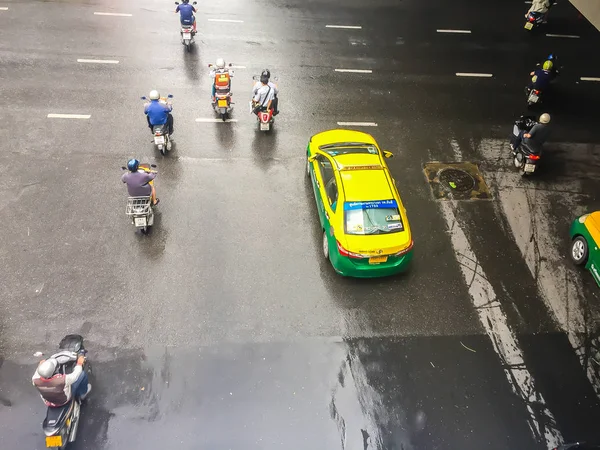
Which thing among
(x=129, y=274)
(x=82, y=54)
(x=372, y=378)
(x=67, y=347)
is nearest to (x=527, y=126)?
(x=372, y=378)

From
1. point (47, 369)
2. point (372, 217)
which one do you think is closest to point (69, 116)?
point (47, 369)

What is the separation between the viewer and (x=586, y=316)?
9.70 m

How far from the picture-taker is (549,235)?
37.0 feet

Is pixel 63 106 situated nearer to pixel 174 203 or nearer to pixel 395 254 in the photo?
pixel 174 203

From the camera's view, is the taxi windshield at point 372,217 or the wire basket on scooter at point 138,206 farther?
the wire basket on scooter at point 138,206

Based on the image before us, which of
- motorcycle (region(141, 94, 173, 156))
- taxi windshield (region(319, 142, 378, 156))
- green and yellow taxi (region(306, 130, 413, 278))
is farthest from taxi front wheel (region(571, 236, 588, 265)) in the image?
motorcycle (region(141, 94, 173, 156))

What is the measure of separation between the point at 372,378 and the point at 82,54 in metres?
14.0

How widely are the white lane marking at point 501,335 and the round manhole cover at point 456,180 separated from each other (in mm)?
866

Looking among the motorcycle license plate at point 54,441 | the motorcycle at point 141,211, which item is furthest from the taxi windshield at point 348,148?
the motorcycle license plate at point 54,441

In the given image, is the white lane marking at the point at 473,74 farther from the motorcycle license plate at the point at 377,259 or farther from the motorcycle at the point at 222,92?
the motorcycle license plate at the point at 377,259

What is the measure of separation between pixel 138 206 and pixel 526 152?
384 inches

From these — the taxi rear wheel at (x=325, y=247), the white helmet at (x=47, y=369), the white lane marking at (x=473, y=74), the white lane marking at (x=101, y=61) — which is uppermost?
the white lane marking at (x=473, y=74)

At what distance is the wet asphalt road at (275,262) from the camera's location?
8.07 m

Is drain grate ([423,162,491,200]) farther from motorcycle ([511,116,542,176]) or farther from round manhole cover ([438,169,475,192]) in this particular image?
motorcycle ([511,116,542,176])
